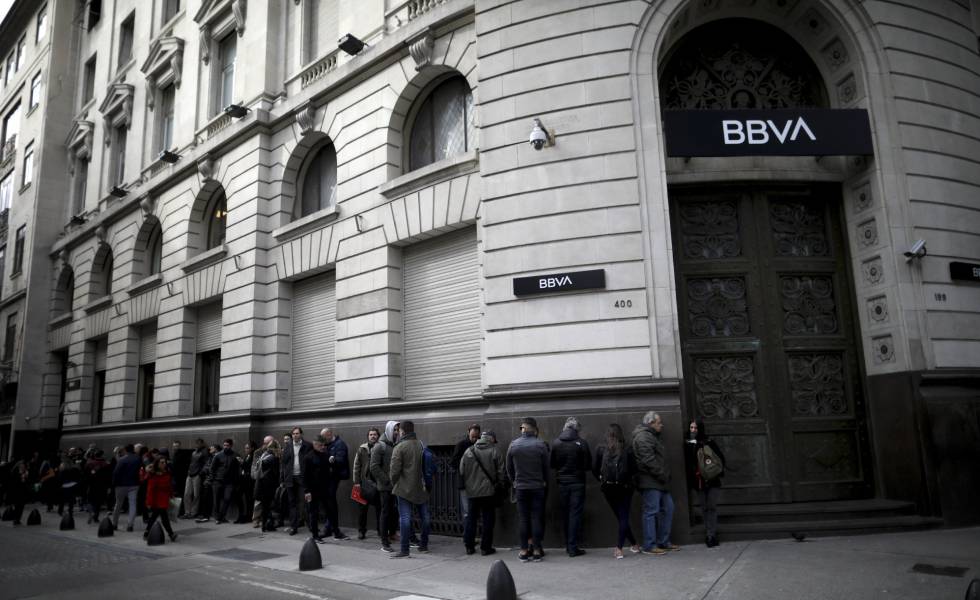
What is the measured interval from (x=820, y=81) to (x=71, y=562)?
1584cm

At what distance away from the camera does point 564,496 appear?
9836 millimetres

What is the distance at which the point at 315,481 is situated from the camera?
12.6m

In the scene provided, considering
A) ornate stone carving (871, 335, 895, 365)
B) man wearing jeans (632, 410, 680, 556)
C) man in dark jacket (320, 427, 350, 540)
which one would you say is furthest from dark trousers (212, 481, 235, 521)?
ornate stone carving (871, 335, 895, 365)

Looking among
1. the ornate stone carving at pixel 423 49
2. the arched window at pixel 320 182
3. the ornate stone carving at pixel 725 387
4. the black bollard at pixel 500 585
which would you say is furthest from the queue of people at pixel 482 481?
the ornate stone carving at pixel 423 49

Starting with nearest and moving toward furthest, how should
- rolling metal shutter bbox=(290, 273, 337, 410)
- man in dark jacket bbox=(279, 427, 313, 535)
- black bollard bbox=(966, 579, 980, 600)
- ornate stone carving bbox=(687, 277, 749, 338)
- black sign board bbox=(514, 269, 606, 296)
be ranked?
black bollard bbox=(966, 579, 980, 600), black sign board bbox=(514, 269, 606, 296), ornate stone carving bbox=(687, 277, 749, 338), man in dark jacket bbox=(279, 427, 313, 535), rolling metal shutter bbox=(290, 273, 337, 410)

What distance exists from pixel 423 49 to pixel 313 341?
7.41 meters

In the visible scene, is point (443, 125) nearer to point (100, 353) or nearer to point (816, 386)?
point (816, 386)

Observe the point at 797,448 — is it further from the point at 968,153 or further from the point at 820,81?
the point at 820,81

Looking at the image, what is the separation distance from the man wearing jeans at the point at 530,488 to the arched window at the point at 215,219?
46.9ft

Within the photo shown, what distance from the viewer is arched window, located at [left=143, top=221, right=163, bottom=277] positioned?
78.5 ft

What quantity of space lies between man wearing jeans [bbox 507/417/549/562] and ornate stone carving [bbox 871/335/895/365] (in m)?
6.24

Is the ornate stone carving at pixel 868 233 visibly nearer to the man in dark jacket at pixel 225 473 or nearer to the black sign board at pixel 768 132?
the black sign board at pixel 768 132

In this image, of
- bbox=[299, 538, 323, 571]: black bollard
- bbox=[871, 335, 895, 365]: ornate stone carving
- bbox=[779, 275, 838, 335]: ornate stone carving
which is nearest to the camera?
bbox=[299, 538, 323, 571]: black bollard

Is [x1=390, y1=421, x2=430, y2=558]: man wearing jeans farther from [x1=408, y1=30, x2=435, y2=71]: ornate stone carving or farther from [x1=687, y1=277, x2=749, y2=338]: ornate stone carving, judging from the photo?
[x1=408, y1=30, x2=435, y2=71]: ornate stone carving
